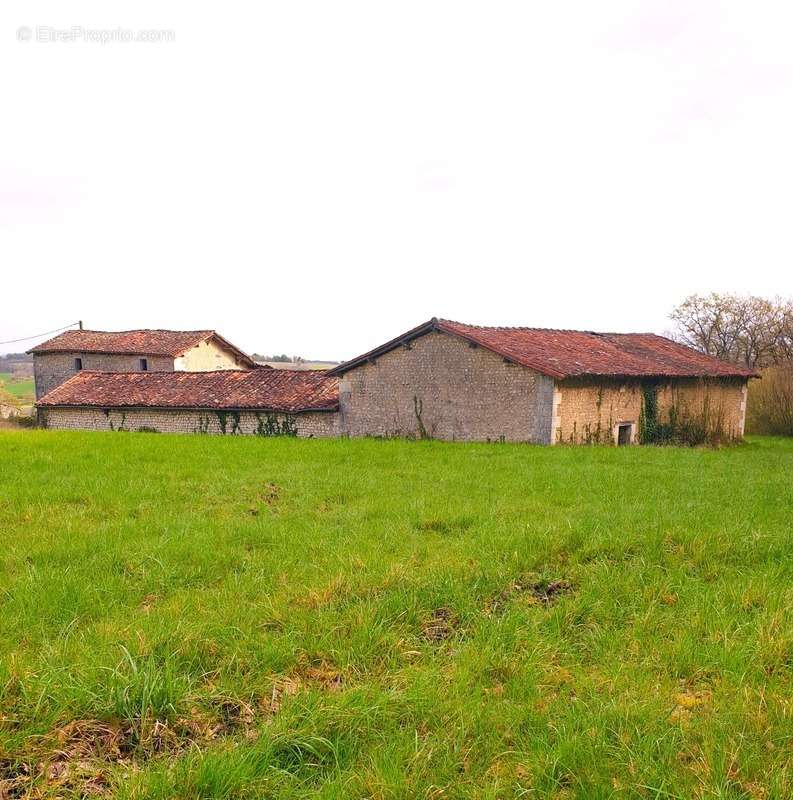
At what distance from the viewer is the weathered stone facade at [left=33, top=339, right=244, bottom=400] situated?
130 feet

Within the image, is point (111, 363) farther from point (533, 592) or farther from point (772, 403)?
point (533, 592)

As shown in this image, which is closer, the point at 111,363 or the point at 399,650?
the point at 399,650

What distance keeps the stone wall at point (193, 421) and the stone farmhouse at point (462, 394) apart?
0.05 meters

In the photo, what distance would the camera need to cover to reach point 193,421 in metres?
26.7

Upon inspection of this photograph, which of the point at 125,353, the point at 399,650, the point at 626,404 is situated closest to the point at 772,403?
the point at 626,404

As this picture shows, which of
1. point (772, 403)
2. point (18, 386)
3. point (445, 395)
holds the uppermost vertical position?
point (18, 386)

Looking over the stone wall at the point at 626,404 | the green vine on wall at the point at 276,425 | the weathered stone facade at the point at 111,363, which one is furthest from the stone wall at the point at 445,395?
the weathered stone facade at the point at 111,363

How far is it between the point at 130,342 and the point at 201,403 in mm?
17670

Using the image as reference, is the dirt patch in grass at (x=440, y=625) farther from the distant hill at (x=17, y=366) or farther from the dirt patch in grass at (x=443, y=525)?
the distant hill at (x=17, y=366)

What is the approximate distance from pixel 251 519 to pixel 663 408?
2036 cm

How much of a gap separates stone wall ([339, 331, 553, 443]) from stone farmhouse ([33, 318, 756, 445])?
0.12 ft

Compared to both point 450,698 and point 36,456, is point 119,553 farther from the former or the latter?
point 36,456

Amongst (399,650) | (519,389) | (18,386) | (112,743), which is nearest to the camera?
(112,743)

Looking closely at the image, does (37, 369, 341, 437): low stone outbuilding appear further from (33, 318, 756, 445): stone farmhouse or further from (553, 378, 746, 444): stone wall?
(553, 378, 746, 444): stone wall
